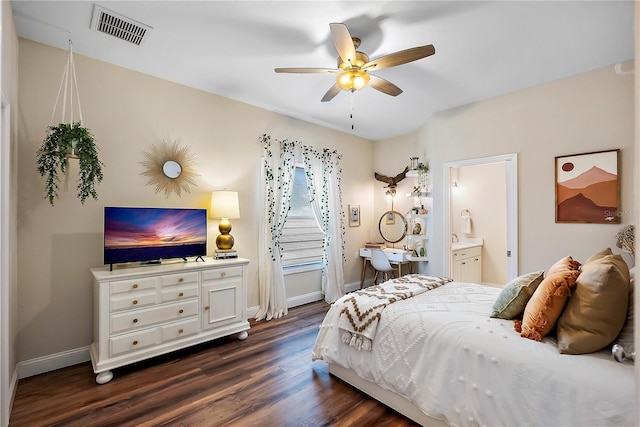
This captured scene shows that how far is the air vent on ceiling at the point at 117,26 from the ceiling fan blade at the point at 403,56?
181 cm

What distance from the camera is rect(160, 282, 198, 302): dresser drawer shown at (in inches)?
105

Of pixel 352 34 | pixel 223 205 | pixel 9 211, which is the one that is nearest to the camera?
pixel 9 211

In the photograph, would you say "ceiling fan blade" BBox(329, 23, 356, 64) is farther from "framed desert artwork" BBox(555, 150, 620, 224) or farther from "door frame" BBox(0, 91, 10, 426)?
"framed desert artwork" BBox(555, 150, 620, 224)

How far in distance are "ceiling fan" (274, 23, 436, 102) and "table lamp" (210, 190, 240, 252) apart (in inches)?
60.0

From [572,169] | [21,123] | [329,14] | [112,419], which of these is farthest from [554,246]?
[21,123]

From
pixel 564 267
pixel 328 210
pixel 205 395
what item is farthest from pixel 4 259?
pixel 328 210

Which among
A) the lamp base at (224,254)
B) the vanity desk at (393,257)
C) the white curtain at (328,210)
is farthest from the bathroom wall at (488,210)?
the lamp base at (224,254)

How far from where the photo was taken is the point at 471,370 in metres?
1.64

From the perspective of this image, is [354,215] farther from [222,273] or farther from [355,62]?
[355,62]

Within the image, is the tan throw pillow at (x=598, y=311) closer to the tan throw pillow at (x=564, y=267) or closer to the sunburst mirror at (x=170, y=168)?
the tan throw pillow at (x=564, y=267)

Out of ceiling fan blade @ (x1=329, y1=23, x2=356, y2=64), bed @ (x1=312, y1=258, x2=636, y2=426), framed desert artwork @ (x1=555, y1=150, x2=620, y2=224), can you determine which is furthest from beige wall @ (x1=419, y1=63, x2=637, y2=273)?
ceiling fan blade @ (x1=329, y1=23, x2=356, y2=64)

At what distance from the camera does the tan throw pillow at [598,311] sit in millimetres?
1416

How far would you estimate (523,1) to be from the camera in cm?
200

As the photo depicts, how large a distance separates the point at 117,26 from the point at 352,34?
1851mm
